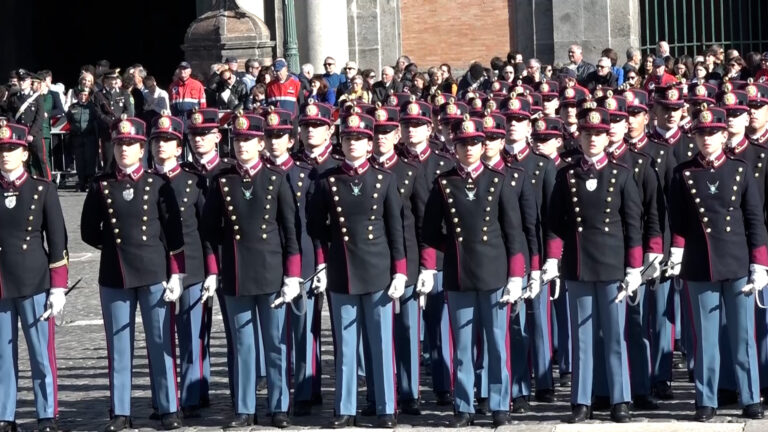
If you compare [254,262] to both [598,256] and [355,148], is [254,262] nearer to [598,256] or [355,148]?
[355,148]

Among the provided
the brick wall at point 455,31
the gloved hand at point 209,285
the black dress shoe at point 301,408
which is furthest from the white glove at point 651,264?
the brick wall at point 455,31

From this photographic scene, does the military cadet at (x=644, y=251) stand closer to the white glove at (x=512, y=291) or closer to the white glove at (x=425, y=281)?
the white glove at (x=512, y=291)

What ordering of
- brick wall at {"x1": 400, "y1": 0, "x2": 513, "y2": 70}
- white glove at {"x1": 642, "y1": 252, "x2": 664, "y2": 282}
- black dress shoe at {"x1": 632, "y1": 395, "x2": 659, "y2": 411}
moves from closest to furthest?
1. white glove at {"x1": 642, "y1": 252, "x2": 664, "y2": 282}
2. black dress shoe at {"x1": 632, "y1": 395, "x2": 659, "y2": 411}
3. brick wall at {"x1": 400, "y1": 0, "x2": 513, "y2": 70}

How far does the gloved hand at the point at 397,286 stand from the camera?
11.1 m

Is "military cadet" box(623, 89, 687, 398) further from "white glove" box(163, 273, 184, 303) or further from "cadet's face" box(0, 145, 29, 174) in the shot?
"cadet's face" box(0, 145, 29, 174)

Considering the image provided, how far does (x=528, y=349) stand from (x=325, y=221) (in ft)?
5.02

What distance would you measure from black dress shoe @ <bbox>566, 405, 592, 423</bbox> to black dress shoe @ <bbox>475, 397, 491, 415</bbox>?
534 millimetres

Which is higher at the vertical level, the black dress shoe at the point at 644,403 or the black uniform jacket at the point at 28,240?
the black uniform jacket at the point at 28,240

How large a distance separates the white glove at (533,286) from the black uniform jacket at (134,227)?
2034 millimetres

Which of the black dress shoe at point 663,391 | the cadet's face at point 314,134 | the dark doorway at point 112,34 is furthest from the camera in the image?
the dark doorway at point 112,34

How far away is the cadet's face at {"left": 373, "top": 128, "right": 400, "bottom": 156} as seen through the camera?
1171 cm

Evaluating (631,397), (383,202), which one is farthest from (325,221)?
(631,397)

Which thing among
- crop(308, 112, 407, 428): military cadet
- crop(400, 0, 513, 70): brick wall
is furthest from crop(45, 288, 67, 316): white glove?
crop(400, 0, 513, 70): brick wall

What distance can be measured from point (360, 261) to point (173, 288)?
3.65ft
